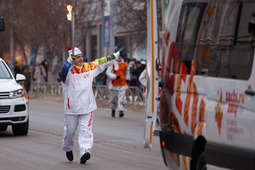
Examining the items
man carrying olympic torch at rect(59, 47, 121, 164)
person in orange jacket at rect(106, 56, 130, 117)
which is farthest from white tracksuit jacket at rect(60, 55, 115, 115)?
person in orange jacket at rect(106, 56, 130, 117)

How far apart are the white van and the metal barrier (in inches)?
582

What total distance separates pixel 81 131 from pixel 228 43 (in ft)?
12.7

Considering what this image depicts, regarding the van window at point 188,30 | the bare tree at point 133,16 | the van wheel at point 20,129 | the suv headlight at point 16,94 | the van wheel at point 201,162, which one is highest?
the bare tree at point 133,16

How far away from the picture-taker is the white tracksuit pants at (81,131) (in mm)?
9523

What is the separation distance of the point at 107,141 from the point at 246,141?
711 cm

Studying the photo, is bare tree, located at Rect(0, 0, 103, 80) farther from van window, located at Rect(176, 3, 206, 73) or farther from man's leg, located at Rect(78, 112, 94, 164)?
van window, located at Rect(176, 3, 206, 73)

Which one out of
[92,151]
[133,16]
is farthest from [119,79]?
[92,151]

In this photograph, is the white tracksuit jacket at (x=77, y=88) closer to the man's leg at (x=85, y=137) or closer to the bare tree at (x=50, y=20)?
the man's leg at (x=85, y=137)

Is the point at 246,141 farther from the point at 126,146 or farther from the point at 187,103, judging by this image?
the point at 126,146

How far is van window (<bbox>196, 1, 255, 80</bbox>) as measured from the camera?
587 cm

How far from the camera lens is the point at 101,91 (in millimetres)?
25875

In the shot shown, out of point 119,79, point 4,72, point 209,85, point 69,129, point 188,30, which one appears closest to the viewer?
point 209,85

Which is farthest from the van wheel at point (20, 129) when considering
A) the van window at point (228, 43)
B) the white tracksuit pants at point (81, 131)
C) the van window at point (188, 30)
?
the van window at point (228, 43)

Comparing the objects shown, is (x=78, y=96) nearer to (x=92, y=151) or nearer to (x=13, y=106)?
(x=92, y=151)
